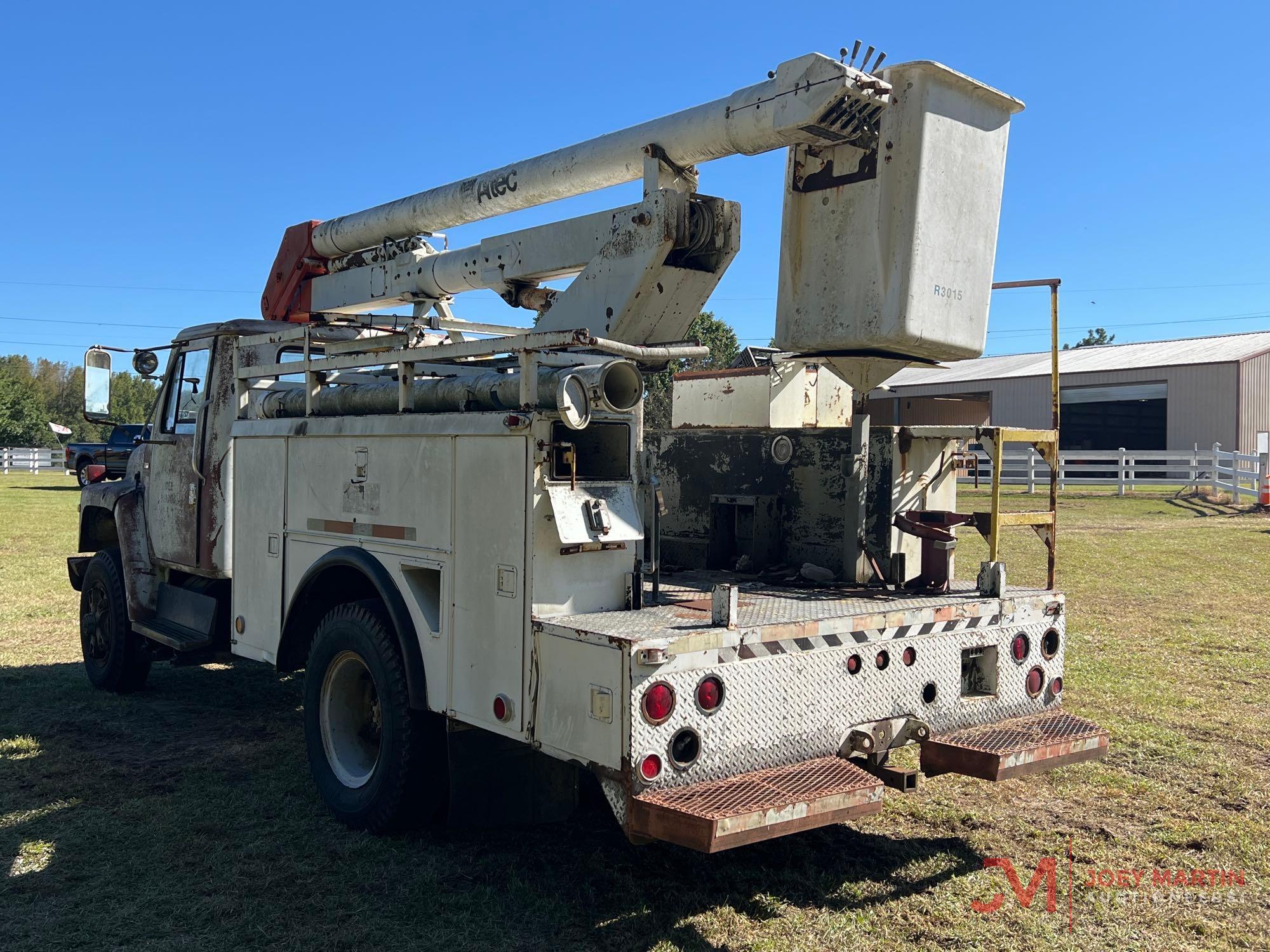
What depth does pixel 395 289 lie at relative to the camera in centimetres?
659

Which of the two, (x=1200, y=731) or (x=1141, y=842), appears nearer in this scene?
(x=1141, y=842)

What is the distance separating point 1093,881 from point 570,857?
85.5 inches

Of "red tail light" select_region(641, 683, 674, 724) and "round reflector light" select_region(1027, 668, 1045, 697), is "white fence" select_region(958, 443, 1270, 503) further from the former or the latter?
"red tail light" select_region(641, 683, 674, 724)

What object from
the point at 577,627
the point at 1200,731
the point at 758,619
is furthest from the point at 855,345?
the point at 1200,731

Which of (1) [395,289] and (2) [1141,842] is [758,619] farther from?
(1) [395,289]

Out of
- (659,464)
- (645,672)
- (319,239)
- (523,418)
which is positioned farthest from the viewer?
(319,239)

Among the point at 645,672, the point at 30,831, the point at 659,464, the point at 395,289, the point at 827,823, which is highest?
the point at 395,289

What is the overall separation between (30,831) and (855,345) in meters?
4.30

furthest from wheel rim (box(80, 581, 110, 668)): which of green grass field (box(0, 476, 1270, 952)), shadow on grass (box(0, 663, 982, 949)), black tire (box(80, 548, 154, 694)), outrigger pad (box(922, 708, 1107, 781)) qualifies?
outrigger pad (box(922, 708, 1107, 781))

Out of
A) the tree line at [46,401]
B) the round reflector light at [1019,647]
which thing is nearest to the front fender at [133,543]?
the round reflector light at [1019,647]

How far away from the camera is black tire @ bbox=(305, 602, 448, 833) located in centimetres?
459

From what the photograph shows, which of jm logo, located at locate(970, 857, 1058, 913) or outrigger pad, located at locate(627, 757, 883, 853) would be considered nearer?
outrigger pad, located at locate(627, 757, 883, 853)

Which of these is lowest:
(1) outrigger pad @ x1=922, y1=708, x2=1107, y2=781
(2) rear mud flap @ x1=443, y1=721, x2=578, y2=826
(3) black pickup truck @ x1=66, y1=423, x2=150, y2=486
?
(2) rear mud flap @ x1=443, y1=721, x2=578, y2=826

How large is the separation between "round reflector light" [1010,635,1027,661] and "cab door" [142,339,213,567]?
4.71 meters
